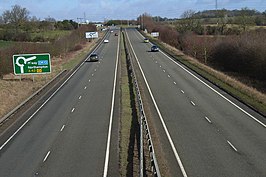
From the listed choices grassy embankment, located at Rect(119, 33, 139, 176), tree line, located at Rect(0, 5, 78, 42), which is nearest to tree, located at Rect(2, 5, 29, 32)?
tree line, located at Rect(0, 5, 78, 42)

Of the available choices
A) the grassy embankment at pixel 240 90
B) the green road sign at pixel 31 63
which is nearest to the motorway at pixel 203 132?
the grassy embankment at pixel 240 90

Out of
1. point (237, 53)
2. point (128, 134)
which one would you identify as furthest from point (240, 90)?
point (237, 53)

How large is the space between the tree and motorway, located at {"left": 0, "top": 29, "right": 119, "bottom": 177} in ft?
329

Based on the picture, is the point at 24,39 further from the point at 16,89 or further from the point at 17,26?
the point at 16,89

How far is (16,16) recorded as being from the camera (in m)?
132

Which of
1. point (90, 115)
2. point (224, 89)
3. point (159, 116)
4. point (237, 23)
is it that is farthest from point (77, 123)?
point (237, 23)

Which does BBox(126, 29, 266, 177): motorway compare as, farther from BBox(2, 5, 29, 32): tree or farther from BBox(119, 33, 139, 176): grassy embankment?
BBox(2, 5, 29, 32): tree

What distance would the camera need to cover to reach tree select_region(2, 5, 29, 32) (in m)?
131

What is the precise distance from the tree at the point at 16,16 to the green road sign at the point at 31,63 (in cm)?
8661

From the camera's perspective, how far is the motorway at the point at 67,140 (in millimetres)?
16141

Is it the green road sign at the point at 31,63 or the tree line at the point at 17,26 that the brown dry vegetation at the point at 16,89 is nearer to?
the green road sign at the point at 31,63

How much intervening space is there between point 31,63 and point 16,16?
300ft

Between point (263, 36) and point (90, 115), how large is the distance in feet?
105

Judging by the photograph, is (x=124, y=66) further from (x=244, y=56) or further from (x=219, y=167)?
(x=219, y=167)
